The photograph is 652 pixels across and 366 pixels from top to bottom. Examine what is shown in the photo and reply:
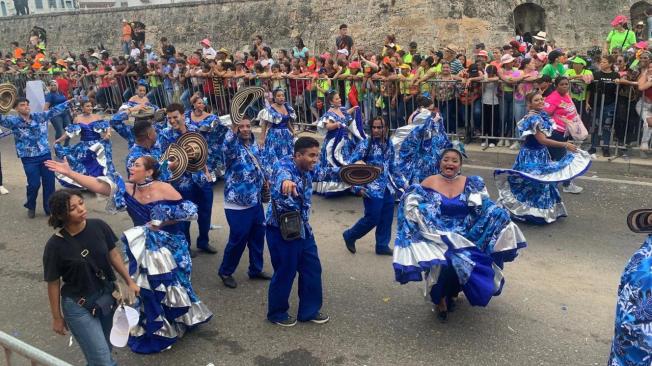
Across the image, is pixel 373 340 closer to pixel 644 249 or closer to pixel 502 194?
pixel 644 249

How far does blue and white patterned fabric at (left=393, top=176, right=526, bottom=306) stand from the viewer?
4.82 metres

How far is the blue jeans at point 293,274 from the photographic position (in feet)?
16.8

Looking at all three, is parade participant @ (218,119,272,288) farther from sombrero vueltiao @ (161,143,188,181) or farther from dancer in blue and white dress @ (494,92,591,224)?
dancer in blue and white dress @ (494,92,591,224)

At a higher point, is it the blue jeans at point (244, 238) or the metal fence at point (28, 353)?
the metal fence at point (28, 353)

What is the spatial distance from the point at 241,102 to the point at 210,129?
649 mm

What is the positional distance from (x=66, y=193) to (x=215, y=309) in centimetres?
226

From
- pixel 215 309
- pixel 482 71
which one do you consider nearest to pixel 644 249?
pixel 215 309

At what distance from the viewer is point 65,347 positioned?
523 centimetres

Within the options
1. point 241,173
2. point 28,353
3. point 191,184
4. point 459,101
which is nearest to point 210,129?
point 191,184

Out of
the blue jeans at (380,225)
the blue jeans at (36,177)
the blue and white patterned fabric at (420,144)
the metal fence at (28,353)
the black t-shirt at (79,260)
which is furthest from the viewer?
the blue jeans at (36,177)

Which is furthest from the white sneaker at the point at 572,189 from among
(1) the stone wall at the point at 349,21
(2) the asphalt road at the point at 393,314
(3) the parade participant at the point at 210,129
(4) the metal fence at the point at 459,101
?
(1) the stone wall at the point at 349,21

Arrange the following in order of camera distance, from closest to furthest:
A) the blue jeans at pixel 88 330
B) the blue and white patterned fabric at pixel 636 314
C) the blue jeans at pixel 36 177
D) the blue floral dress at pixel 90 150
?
the blue and white patterned fabric at pixel 636 314
the blue jeans at pixel 88 330
the blue jeans at pixel 36 177
the blue floral dress at pixel 90 150

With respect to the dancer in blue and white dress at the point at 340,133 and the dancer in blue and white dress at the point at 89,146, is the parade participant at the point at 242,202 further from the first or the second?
the dancer in blue and white dress at the point at 89,146

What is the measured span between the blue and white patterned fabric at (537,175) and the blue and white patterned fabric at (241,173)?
3.25m
